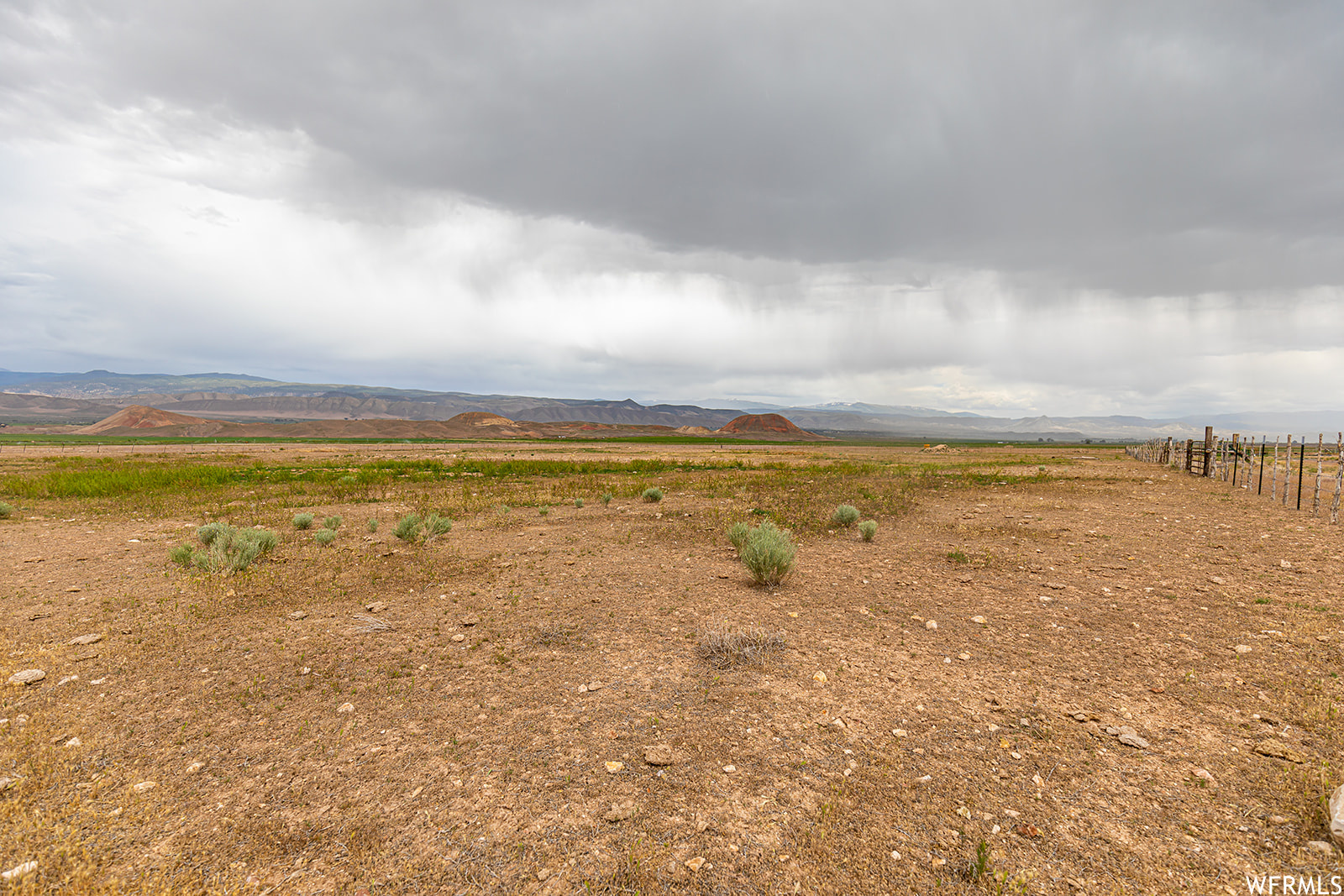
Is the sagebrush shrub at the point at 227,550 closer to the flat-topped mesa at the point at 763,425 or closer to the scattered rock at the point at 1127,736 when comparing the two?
the scattered rock at the point at 1127,736

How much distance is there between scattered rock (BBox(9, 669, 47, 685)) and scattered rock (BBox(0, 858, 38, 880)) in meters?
3.52

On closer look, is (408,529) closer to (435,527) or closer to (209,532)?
(435,527)

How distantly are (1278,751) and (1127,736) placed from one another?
0.96m

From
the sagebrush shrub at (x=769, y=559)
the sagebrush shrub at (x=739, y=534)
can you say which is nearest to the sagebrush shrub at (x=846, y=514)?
the sagebrush shrub at (x=739, y=534)

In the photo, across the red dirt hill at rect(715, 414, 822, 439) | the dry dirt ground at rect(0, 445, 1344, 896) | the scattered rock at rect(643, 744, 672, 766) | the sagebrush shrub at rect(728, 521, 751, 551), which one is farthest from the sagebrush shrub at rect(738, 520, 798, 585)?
the red dirt hill at rect(715, 414, 822, 439)

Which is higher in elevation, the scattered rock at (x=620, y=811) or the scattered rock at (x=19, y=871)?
the scattered rock at (x=620, y=811)

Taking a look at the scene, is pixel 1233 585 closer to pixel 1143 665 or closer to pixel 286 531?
pixel 1143 665

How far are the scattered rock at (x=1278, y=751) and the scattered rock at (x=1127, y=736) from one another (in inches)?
28.7

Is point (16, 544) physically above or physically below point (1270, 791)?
below

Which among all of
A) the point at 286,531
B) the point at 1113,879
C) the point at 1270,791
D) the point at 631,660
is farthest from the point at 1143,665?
the point at 286,531

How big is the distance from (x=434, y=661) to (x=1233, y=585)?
38.1 ft

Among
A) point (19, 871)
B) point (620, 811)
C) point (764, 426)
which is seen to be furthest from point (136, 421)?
point (620, 811)

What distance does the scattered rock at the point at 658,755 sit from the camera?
4285mm

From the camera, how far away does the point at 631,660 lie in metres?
6.16
